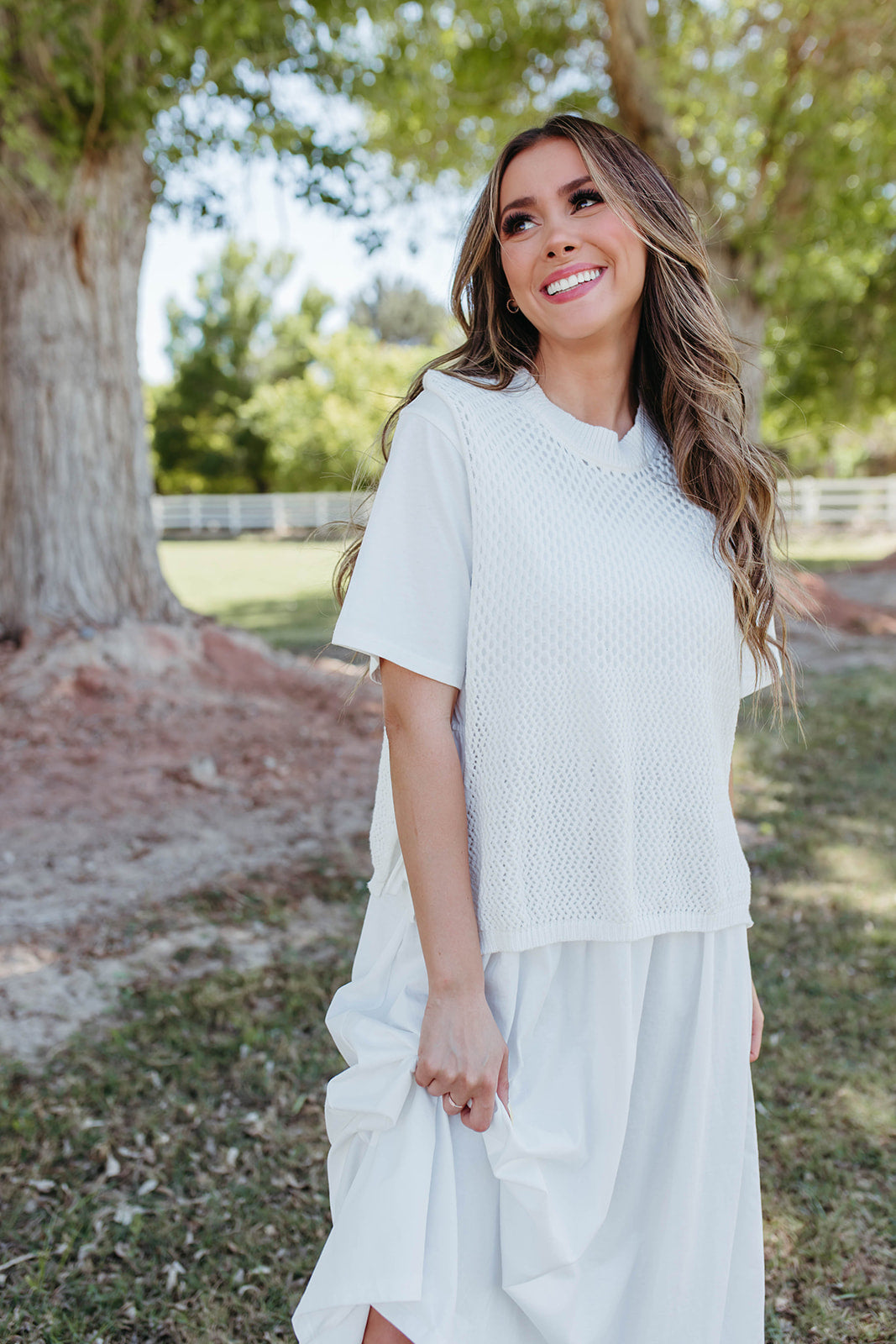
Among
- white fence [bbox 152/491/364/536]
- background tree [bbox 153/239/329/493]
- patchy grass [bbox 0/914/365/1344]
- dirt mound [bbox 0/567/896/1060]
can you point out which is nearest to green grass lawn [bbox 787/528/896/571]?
dirt mound [bbox 0/567/896/1060]

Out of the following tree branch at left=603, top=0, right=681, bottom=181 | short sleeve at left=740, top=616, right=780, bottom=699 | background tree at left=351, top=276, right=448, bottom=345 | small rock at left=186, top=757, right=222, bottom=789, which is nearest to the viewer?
short sleeve at left=740, top=616, right=780, bottom=699

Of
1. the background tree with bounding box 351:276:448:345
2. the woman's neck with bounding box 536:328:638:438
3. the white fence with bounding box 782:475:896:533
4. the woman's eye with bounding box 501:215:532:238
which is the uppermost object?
the background tree with bounding box 351:276:448:345

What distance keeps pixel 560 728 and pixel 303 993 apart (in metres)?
2.41

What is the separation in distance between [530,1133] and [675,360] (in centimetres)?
121

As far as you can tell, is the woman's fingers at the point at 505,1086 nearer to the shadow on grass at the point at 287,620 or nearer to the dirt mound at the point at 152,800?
the dirt mound at the point at 152,800

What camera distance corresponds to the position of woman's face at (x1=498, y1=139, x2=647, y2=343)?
1.60 meters

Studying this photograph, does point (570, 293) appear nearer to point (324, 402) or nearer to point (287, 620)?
point (287, 620)

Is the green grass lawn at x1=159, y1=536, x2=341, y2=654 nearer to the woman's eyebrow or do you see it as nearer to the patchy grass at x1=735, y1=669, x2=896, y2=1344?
the patchy grass at x1=735, y1=669, x2=896, y2=1344

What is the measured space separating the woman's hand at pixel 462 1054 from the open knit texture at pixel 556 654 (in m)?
0.10

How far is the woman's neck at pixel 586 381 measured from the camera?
167 cm

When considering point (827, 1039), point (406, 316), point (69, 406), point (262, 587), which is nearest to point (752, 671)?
point (827, 1039)

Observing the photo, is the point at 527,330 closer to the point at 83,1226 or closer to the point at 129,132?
the point at 83,1226

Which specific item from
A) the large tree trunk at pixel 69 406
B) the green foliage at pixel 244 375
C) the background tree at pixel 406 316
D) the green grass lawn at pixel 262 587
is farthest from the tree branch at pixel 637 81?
the background tree at pixel 406 316

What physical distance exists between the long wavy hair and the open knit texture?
3.9 inches
